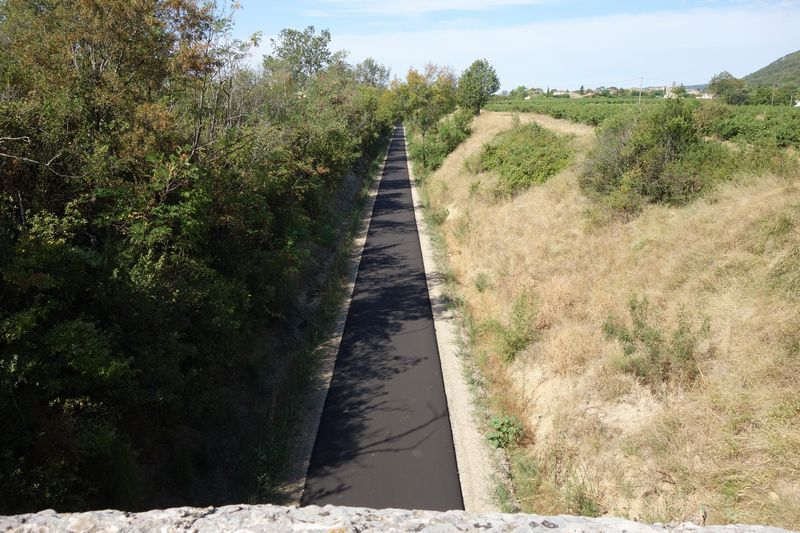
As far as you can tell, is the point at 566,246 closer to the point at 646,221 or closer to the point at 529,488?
the point at 646,221

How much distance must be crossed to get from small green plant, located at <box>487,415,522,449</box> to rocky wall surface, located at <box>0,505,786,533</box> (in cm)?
786

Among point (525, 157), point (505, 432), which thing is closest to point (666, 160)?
point (525, 157)

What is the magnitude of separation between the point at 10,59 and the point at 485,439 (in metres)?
13.2

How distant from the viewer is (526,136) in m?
28.8

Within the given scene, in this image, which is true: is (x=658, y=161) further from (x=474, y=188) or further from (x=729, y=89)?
(x=729, y=89)

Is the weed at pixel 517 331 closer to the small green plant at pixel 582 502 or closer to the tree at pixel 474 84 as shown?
the small green plant at pixel 582 502

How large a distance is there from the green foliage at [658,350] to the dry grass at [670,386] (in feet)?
0.59

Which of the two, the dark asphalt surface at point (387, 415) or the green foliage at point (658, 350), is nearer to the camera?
the dark asphalt surface at point (387, 415)

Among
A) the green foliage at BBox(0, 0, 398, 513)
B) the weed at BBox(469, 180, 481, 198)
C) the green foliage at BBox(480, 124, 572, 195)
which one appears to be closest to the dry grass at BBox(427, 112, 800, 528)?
the green foliage at BBox(0, 0, 398, 513)

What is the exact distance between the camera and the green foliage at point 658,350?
956cm

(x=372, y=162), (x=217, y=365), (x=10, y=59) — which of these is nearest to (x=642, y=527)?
(x=217, y=365)

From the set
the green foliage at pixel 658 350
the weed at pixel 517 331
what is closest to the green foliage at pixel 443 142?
the weed at pixel 517 331

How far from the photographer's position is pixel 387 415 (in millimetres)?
11250

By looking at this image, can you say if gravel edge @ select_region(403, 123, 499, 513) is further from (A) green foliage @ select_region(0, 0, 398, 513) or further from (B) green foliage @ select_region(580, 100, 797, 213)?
(B) green foliage @ select_region(580, 100, 797, 213)
